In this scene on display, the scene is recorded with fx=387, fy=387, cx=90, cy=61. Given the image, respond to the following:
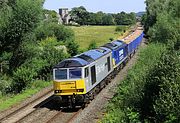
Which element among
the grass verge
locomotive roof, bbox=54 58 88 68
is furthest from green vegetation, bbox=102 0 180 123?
the grass verge

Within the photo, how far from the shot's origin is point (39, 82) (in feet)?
112

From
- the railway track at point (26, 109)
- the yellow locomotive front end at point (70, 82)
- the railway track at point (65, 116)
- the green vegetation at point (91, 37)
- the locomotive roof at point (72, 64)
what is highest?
the locomotive roof at point (72, 64)

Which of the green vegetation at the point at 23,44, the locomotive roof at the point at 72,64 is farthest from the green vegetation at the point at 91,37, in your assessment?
the locomotive roof at the point at 72,64

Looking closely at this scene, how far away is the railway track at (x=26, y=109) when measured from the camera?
22.3 m

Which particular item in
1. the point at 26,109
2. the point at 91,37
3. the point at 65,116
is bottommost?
the point at 91,37

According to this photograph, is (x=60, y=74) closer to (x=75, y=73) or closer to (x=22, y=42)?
(x=75, y=73)

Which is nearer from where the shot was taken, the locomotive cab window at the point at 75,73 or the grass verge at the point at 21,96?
the locomotive cab window at the point at 75,73

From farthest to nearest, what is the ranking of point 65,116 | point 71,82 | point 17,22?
1. point 17,22
2. point 71,82
3. point 65,116

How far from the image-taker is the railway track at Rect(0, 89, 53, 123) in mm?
22312

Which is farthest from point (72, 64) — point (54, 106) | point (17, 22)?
point (17, 22)

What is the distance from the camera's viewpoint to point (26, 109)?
24703 millimetres

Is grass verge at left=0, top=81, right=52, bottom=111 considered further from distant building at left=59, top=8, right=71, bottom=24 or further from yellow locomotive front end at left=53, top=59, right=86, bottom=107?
distant building at left=59, top=8, right=71, bottom=24

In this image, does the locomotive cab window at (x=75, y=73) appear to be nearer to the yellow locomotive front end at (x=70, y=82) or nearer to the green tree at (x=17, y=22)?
the yellow locomotive front end at (x=70, y=82)

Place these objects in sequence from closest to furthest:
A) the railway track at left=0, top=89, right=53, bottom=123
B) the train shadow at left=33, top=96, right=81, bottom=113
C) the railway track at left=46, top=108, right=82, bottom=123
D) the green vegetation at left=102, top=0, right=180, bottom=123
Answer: the green vegetation at left=102, top=0, right=180, bottom=123
the railway track at left=46, top=108, right=82, bottom=123
the railway track at left=0, top=89, right=53, bottom=123
the train shadow at left=33, top=96, right=81, bottom=113
